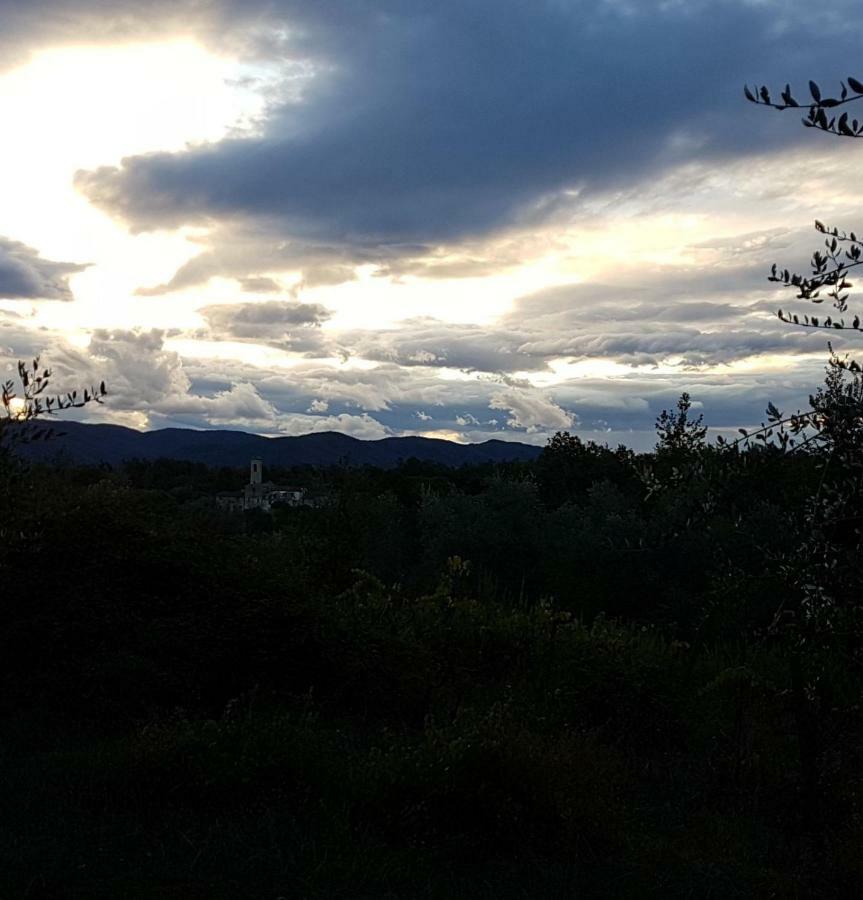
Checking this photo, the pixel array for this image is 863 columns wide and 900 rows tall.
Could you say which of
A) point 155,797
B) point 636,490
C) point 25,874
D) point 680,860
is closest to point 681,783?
point 680,860

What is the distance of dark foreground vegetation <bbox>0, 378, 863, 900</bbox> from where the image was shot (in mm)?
5340

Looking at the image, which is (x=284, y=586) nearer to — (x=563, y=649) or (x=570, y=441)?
(x=563, y=649)

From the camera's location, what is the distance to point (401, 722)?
873 centimetres

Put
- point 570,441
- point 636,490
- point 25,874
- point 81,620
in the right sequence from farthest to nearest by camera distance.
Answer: point 570,441 < point 636,490 < point 81,620 < point 25,874

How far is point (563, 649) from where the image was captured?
34.1 ft

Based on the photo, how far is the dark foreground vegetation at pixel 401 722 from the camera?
210 inches

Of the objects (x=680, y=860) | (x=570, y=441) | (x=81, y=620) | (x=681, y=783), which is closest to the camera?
(x=680, y=860)

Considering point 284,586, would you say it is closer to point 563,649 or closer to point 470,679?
point 470,679

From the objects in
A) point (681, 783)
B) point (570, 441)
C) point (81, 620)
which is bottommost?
point (681, 783)

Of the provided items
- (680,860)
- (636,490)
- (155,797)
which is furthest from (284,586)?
(636,490)

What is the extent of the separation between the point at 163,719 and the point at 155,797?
1.66 m

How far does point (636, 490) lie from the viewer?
95.3 feet

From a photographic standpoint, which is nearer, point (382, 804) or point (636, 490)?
point (382, 804)

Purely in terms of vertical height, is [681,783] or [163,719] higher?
Answer: [163,719]
